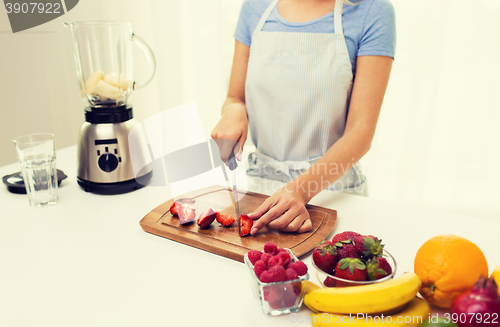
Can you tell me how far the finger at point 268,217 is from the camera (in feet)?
2.66

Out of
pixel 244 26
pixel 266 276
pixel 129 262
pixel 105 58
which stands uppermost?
pixel 244 26

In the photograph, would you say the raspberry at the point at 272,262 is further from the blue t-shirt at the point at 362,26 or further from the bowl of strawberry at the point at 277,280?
the blue t-shirt at the point at 362,26

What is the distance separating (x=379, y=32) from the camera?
1.10m

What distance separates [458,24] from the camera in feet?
6.23

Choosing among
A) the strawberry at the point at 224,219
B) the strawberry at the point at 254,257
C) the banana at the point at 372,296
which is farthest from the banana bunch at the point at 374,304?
the strawberry at the point at 224,219

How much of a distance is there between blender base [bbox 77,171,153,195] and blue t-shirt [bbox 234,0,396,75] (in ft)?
2.24

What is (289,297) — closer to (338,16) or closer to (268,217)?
(268,217)

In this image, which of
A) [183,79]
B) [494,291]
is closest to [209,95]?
[183,79]

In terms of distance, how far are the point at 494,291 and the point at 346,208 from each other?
0.57 metres

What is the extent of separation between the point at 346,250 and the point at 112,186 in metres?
0.75

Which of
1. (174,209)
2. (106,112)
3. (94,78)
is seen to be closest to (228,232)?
(174,209)

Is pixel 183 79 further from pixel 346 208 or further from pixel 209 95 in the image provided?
pixel 346 208

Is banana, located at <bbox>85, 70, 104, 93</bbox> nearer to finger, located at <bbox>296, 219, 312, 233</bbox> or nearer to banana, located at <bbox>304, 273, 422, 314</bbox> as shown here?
finger, located at <bbox>296, 219, 312, 233</bbox>

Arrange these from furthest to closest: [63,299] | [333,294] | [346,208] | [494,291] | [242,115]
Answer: [242,115] → [346,208] → [63,299] → [333,294] → [494,291]
